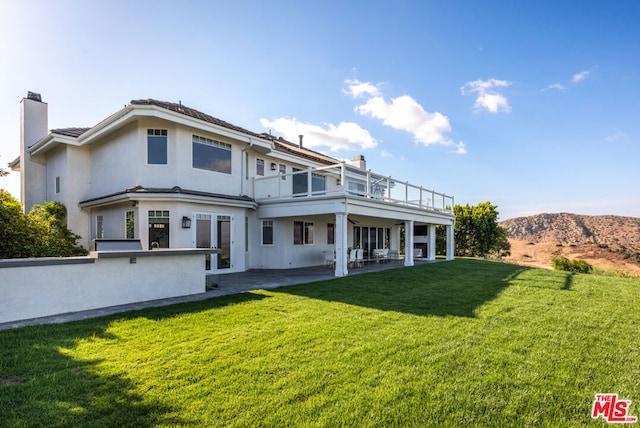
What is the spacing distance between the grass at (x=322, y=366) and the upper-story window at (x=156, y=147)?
6.78 m

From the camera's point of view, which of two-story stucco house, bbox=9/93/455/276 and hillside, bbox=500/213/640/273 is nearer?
two-story stucco house, bbox=9/93/455/276

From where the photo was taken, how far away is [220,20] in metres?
12.5

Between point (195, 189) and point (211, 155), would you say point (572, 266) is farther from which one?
point (195, 189)

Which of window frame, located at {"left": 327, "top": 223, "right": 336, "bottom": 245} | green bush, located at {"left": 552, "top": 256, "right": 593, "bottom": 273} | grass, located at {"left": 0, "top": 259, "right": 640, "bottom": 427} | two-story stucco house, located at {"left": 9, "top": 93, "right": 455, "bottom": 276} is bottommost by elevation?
green bush, located at {"left": 552, "top": 256, "right": 593, "bottom": 273}

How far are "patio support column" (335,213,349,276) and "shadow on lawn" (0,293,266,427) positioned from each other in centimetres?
801

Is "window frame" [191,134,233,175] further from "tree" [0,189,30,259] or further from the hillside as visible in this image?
the hillside

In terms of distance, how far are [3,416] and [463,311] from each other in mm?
7357

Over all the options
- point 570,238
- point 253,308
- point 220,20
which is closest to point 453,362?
point 253,308

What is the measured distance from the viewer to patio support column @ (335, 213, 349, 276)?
12086 millimetres

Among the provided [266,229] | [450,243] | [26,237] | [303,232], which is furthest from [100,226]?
[450,243]

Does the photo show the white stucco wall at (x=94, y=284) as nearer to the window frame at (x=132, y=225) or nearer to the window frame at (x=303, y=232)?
the window frame at (x=132, y=225)

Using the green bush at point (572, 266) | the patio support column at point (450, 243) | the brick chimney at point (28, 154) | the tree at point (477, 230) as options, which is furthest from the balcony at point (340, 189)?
the brick chimney at point (28, 154)

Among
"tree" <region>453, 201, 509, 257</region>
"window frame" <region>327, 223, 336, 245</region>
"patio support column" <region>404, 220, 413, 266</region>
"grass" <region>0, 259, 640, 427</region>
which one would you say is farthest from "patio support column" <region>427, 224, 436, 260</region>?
"grass" <region>0, 259, 640, 427</region>

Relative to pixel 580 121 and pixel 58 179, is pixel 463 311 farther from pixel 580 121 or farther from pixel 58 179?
pixel 58 179
